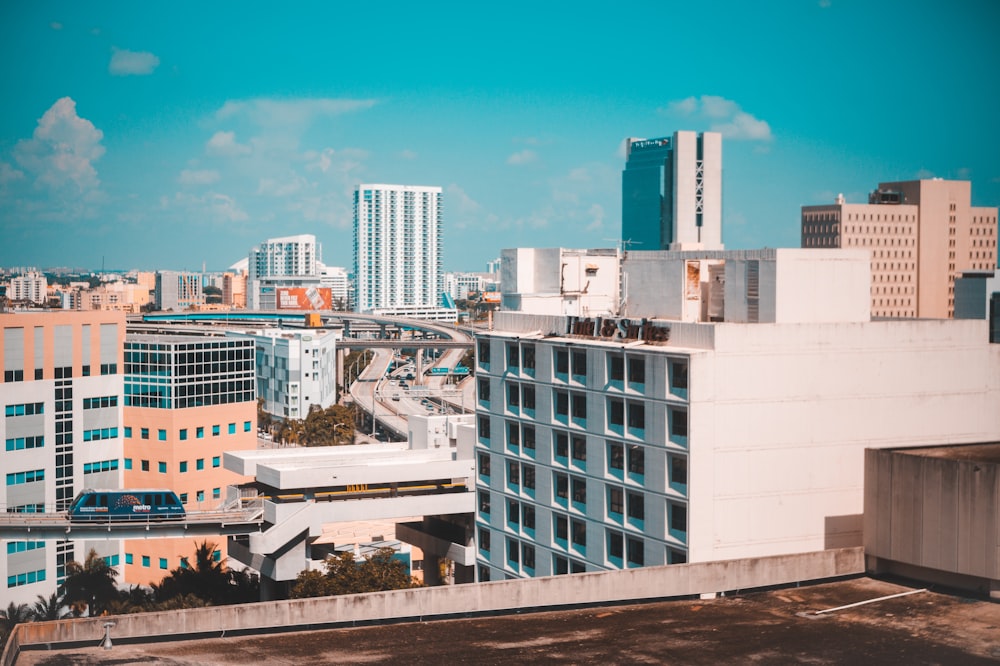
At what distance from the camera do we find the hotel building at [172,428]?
230 feet

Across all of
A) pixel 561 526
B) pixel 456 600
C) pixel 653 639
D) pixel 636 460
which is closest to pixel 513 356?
pixel 561 526

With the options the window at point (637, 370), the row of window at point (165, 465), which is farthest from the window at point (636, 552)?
the row of window at point (165, 465)

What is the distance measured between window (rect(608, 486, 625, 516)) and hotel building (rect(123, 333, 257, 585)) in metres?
34.6

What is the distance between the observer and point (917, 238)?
16888 centimetres

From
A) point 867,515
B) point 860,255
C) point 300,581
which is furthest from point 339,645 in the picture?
point 300,581

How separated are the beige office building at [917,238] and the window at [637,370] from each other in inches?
5303

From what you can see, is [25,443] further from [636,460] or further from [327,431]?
[327,431]

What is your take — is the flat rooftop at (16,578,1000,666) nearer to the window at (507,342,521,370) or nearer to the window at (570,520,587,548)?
the window at (570,520,587,548)

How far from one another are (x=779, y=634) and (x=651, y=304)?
21.0 m

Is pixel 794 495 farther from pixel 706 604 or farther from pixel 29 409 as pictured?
pixel 29 409

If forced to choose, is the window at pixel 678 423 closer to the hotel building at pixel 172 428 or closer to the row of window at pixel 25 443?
the hotel building at pixel 172 428

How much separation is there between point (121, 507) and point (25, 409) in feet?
36.2

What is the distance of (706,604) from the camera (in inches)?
1150

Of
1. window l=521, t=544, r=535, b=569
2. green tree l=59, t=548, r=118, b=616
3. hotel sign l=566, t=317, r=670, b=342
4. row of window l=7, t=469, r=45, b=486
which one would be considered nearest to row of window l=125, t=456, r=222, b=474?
green tree l=59, t=548, r=118, b=616
